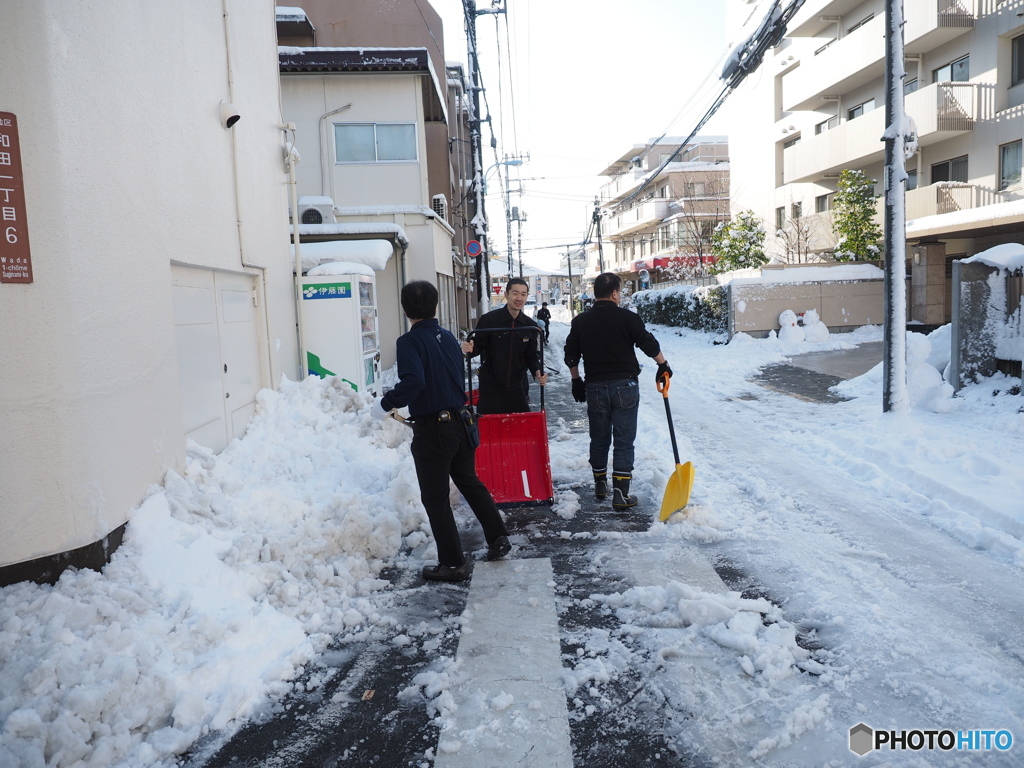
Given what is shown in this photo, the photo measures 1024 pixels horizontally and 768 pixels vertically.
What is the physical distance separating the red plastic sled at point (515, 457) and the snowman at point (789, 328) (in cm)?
1558

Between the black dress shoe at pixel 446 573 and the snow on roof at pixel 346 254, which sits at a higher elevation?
the snow on roof at pixel 346 254

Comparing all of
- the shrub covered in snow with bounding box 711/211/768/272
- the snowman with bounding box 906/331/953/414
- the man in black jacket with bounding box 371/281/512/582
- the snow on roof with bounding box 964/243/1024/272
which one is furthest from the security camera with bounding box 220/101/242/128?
the shrub covered in snow with bounding box 711/211/768/272

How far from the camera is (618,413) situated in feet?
18.9

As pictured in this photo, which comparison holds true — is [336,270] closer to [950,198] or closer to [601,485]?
[601,485]

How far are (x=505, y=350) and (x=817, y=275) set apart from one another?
17.8 metres

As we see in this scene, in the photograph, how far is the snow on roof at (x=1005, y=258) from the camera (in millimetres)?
8404

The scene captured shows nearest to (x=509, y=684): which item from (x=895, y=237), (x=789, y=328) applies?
(x=895, y=237)

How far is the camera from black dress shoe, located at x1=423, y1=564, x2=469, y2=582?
4.39 metres

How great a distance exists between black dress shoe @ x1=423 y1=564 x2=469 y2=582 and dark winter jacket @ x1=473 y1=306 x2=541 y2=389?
207 cm

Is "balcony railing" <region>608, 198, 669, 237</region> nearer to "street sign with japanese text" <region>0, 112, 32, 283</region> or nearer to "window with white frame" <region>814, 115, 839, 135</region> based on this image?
"window with white frame" <region>814, 115, 839, 135</region>

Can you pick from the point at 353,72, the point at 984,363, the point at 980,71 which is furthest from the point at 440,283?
the point at 980,71

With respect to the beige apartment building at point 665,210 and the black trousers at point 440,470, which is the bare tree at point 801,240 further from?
the black trousers at point 440,470

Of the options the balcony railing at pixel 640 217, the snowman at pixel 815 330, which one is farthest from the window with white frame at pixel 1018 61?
the balcony railing at pixel 640 217

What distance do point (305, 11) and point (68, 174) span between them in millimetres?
22112
